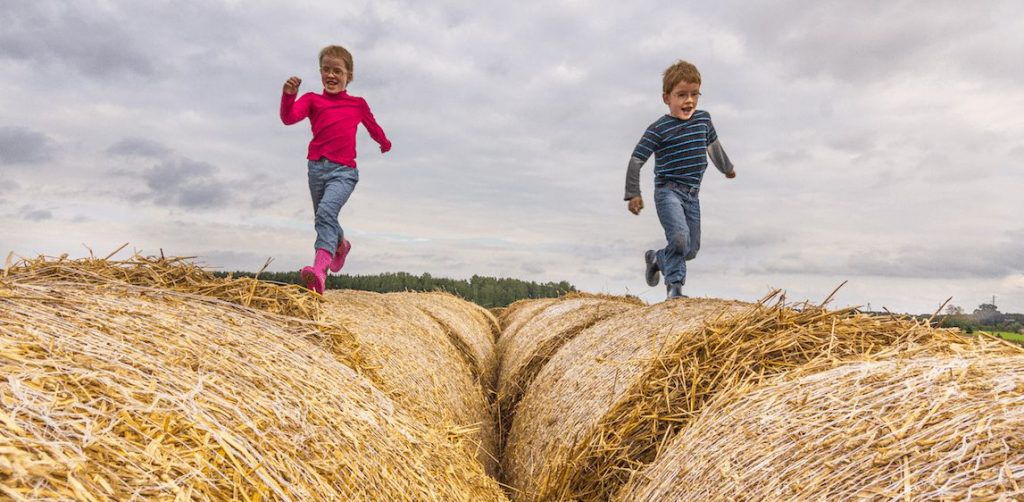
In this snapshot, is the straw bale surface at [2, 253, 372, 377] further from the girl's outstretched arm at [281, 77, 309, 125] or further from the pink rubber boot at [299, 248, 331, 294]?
the girl's outstretched arm at [281, 77, 309, 125]

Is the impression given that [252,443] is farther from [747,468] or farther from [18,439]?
[747,468]

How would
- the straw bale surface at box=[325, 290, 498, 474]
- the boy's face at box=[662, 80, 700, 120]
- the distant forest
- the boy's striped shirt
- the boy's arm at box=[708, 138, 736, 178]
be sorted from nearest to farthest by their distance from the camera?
the straw bale surface at box=[325, 290, 498, 474], the boy's face at box=[662, 80, 700, 120], the boy's striped shirt, the boy's arm at box=[708, 138, 736, 178], the distant forest

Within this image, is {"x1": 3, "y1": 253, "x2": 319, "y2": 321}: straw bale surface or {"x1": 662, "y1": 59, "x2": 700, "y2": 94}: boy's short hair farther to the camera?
{"x1": 662, "y1": 59, "x2": 700, "y2": 94}: boy's short hair

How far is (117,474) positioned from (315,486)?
0.67 meters

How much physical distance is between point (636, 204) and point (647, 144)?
0.63m

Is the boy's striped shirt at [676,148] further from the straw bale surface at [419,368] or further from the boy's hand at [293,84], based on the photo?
the boy's hand at [293,84]

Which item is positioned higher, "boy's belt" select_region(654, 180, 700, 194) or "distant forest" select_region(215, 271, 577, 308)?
"boy's belt" select_region(654, 180, 700, 194)

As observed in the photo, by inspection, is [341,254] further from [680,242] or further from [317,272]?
[680,242]

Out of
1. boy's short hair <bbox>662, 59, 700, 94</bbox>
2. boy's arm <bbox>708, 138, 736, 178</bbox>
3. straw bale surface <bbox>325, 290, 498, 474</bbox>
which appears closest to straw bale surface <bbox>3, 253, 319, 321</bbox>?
straw bale surface <bbox>325, 290, 498, 474</bbox>

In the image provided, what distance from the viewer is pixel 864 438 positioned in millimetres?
2047

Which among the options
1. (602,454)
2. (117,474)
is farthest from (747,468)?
(117,474)

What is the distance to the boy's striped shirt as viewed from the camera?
21.6 feet

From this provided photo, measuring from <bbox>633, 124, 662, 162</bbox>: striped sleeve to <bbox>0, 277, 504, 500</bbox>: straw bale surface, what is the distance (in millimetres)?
4190

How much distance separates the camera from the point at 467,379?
6695mm
